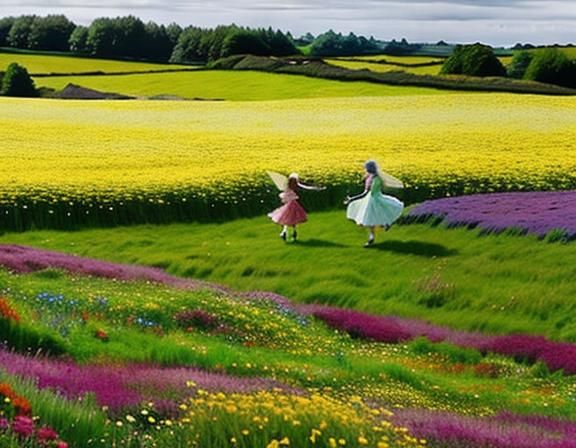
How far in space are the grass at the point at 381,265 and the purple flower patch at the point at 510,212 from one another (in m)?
0.57

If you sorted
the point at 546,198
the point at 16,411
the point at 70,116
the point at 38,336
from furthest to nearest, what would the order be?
the point at 70,116 < the point at 546,198 < the point at 38,336 < the point at 16,411

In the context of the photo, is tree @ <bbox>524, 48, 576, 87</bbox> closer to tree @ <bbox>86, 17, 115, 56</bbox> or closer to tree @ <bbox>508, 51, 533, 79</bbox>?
tree @ <bbox>508, 51, 533, 79</bbox>

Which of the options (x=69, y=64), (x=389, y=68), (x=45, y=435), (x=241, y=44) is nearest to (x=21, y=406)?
(x=45, y=435)

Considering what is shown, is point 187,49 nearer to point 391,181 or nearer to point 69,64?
point 69,64

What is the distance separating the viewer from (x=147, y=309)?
18.9 meters

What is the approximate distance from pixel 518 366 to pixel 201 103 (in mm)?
Answer: 60872

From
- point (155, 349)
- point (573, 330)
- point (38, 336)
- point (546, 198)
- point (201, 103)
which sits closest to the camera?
point (38, 336)

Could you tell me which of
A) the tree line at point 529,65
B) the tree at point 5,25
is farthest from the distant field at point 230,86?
the tree at point 5,25

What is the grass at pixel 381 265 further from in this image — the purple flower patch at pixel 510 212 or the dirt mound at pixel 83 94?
the dirt mound at pixel 83 94

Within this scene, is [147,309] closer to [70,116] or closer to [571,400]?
[571,400]

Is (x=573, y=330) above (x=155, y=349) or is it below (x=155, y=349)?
below

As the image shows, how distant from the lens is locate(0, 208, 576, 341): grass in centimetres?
2461

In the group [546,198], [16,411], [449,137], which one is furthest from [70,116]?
[16,411]

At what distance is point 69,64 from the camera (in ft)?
403
